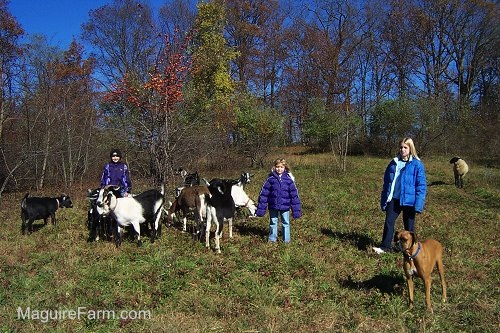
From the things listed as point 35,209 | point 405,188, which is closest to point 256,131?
point 35,209

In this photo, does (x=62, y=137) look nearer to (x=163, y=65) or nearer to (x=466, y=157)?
(x=163, y=65)

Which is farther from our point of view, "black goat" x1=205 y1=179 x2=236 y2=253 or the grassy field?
"black goat" x1=205 y1=179 x2=236 y2=253

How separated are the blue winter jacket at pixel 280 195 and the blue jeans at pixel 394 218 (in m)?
1.64

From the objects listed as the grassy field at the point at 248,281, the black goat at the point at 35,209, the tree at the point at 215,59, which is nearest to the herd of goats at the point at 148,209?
the black goat at the point at 35,209

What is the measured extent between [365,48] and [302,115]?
8869 millimetres

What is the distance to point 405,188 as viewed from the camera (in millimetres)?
6926

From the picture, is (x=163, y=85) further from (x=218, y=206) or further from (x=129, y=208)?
(x=218, y=206)

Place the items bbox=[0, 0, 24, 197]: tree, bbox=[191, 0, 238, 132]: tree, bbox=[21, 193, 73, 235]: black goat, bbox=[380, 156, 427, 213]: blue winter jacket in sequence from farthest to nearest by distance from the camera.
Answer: bbox=[191, 0, 238, 132]: tree < bbox=[0, 0, 24, 197]: tree < bbox=[21, 193, 73, 235]: black goat < bbox=[380, 156, 427, 213]: blue winter jacket

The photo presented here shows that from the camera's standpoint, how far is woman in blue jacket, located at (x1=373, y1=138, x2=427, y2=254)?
6871 mm

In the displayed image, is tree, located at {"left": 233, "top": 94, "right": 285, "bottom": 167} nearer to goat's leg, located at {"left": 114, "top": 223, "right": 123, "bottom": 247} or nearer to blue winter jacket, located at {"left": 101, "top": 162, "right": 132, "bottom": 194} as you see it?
blue winter jacket, located at {"left": 101, "top": 162, "right": 132, "bottom": 194}

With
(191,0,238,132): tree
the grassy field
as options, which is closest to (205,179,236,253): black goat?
the grassy field

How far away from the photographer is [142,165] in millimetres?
12352

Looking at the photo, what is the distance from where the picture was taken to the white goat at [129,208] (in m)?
7.71

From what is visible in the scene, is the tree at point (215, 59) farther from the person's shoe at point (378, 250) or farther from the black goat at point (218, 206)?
the person's shoe at point (378, 250)
